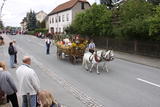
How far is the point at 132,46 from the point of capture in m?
24.2

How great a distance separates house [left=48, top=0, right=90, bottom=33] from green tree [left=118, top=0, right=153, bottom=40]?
92.4 ft

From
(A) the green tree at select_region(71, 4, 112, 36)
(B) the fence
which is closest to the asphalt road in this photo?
(B) the fence

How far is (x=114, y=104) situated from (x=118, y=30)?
56.8ft

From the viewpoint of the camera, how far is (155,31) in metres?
18.3

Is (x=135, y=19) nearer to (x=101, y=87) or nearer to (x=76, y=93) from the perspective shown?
(x=101, y=87)

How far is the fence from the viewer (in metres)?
21.0

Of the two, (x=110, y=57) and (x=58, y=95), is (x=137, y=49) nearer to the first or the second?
(x=110, y=57)

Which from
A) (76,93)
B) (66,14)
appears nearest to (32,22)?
(66,14)

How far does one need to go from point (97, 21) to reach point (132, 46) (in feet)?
21.1

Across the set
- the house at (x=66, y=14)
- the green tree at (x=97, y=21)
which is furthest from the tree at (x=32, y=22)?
the green tree at (x=97, y=21)

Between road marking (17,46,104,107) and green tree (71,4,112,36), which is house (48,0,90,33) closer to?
green tree (71,4,112,36)

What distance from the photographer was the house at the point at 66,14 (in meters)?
54.6

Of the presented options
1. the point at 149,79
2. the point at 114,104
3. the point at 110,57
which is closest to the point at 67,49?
the point at 110,57

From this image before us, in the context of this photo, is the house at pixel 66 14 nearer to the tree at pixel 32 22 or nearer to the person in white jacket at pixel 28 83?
the tree at pixel 32 22
